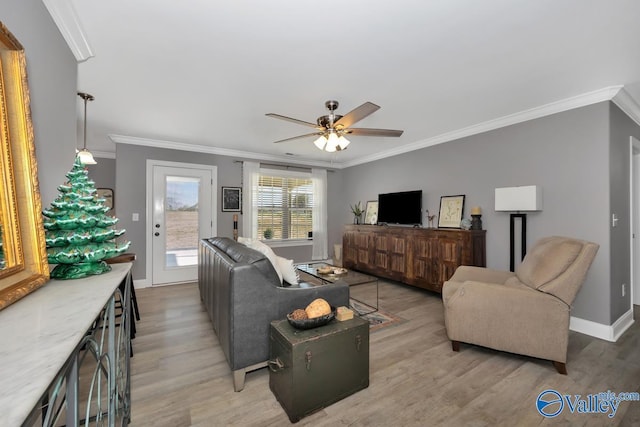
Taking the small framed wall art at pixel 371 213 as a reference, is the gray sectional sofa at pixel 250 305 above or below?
below

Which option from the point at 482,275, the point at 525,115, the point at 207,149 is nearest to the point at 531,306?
the point at 482,275

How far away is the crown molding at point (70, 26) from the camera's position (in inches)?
58.7

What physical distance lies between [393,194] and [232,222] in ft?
10.0

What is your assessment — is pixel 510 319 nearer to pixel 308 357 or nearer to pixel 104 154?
pixel 308 357

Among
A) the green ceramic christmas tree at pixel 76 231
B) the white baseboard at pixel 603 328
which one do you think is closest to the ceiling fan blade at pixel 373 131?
the green ceramic christmas tree at pixel 76 231

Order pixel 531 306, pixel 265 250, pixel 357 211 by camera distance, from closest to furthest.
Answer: pixel 531 306
pixel 265 250
pixel 357 211

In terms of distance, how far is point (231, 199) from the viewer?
5082mm

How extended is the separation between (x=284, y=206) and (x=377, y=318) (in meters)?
3.24

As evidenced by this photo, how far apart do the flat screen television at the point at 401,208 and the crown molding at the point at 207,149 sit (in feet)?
5.80

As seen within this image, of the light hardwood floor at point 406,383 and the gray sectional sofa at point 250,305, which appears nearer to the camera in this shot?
the light hardwood floor at point 406,383

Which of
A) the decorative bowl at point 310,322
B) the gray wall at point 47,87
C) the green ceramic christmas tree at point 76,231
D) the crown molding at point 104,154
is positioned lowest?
the decorative bowl at point 310,322

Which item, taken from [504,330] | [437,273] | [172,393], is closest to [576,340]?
[504,330]

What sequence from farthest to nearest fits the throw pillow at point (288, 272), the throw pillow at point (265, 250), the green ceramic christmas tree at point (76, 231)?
the throw pillow at point (288, 272), the throw pillow at point (265, 250), the green ceramic christmas tree at point (76, 231)

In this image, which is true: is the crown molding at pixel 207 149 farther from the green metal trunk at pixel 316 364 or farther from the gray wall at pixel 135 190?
the green metal trunk at pixel 316 364
